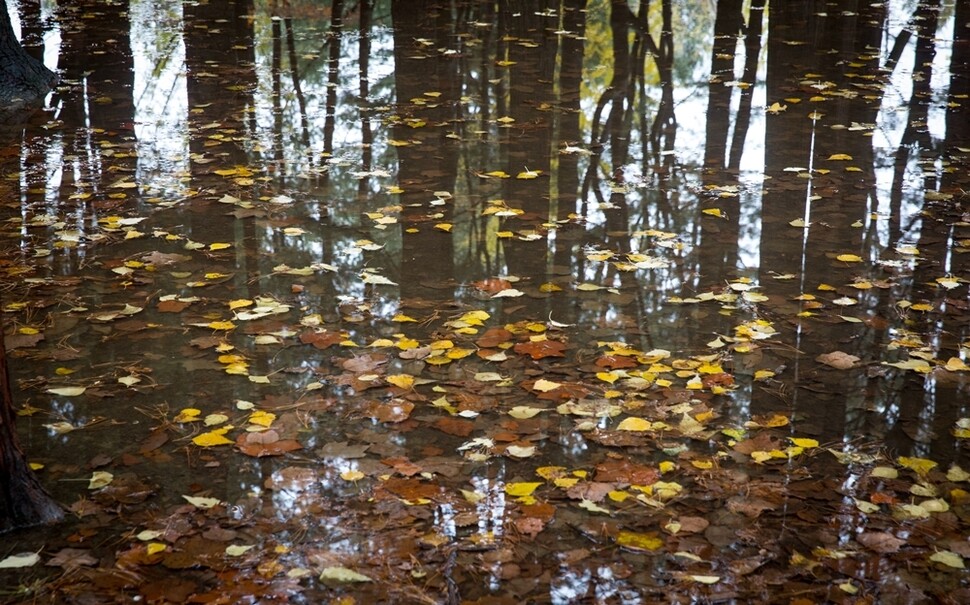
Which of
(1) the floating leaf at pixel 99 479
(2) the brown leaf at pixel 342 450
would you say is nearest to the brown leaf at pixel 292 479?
(2) the brown leaf at pixel 342 450

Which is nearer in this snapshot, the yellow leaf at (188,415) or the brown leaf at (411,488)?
the brown leaf at (411,488)

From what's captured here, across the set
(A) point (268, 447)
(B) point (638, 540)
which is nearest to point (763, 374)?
(B) point (638, 540)

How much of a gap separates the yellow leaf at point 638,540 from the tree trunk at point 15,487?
1.88m

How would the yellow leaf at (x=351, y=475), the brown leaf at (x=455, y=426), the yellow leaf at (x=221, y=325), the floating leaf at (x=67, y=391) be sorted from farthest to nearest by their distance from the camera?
1. the yellow leaf at (x=221, y=325)
2. the floating leaf at (x=67, y=391)
3. the brown leaf at (x=455, y=426)
4. the yellow leaf at (x=351, y=475)

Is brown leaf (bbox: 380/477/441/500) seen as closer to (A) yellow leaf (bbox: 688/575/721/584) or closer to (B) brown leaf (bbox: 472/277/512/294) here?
(A) yellow leaf (bbox: 688/575/721/584)

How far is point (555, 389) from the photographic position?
162 inches

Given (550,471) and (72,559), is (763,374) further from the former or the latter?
(72,559)

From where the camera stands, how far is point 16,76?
8.70 metres

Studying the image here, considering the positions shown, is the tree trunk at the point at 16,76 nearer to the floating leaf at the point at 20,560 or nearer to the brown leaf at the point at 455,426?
the brown leaf at the point at 455,426

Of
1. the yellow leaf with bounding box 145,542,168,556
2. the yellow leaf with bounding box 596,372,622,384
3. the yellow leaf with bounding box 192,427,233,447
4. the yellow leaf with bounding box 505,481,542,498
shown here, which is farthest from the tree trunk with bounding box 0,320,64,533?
the yellow leaf with bounding box 596,372,622,384

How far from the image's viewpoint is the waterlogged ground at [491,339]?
3072 mm

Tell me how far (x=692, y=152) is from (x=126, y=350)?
186 inches

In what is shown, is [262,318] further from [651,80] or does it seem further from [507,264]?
[651,80]

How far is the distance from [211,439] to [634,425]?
167 cm
